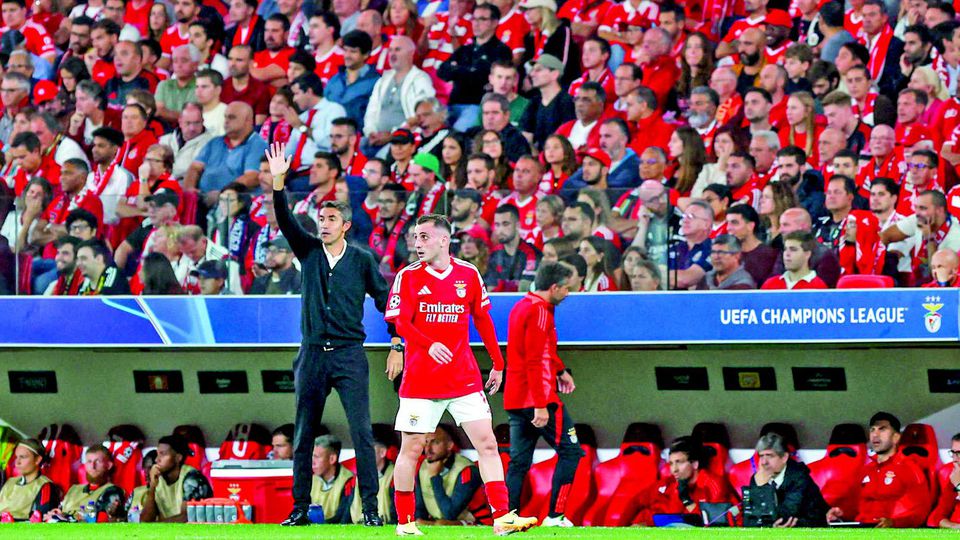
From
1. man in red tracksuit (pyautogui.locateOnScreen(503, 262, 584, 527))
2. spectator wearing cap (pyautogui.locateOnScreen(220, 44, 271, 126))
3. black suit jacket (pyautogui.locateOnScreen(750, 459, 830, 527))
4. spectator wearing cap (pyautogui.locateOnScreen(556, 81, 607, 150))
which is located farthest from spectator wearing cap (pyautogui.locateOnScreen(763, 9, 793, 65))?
spectator wearing cap (pyautogui.locateOnScreen(220, 44, 271, 126))

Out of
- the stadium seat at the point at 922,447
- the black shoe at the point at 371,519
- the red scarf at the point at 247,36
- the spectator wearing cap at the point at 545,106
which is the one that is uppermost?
the red scarf at the point at 247,36

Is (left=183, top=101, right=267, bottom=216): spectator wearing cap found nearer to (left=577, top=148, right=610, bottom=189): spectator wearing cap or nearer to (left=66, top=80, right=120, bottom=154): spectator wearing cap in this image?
(left=66, top=80, right=120, bottom=154): spectator wearing cap

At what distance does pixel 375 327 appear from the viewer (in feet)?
41.7

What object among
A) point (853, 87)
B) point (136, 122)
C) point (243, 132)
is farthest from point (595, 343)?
point (136, 122)

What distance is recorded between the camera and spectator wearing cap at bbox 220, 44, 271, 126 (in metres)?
15.9

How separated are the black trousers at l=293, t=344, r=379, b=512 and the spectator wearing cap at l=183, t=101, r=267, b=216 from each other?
5375 millimetres

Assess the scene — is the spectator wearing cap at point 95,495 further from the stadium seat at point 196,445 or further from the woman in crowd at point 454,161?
the woman in crowd at point 454,161

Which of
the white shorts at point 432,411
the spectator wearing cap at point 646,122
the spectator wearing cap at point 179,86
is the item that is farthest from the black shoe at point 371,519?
the spectator wearing cap at point 179,86

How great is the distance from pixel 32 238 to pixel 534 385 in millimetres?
4892

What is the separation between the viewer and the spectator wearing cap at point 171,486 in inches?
532

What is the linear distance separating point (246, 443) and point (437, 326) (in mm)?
5940

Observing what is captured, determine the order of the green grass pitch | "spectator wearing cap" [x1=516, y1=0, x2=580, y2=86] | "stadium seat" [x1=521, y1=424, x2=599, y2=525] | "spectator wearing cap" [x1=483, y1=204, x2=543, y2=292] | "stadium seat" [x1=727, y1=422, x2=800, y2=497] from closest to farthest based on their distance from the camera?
1. the green grass pitch
2. "spectator wearing cap" [x1=483, y1=204, x2=543, y2=292]
3. "stadium seat" [x1=727, y1=422, x2=800, y2=497]
4. "stadium seat" [x1=521, y1=424, x2=599, y2=525]
5. "spectator wearing cap" [x1=516, y1=0, x2=580, y2=86]

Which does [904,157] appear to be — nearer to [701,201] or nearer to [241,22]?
[701,201]

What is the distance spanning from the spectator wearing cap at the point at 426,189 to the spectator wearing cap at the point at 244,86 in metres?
2.26
